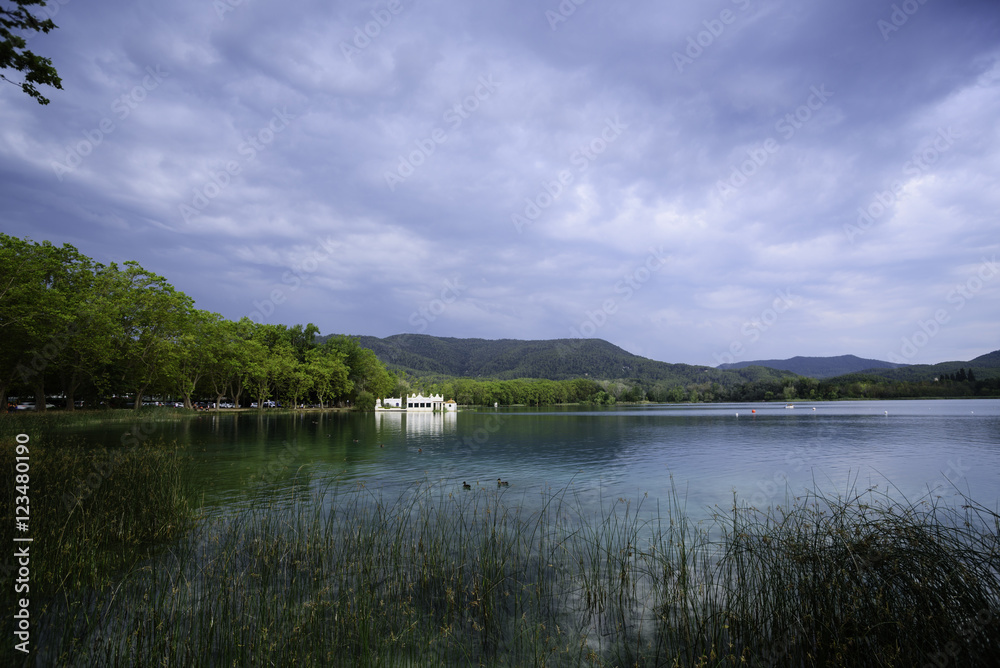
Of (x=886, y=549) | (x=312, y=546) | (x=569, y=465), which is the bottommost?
(x=569, y=465)

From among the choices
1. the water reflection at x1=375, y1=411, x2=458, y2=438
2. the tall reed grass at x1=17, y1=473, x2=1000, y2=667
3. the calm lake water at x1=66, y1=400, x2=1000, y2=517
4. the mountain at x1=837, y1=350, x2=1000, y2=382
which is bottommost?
the water reflection at x1=375, y1=411, x2=458, y2=438

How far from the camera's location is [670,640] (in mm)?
4852

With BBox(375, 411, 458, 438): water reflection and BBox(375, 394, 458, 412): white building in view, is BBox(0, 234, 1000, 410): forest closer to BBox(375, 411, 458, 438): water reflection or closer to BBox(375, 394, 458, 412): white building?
BBox(375, 394, 458, 412): white building

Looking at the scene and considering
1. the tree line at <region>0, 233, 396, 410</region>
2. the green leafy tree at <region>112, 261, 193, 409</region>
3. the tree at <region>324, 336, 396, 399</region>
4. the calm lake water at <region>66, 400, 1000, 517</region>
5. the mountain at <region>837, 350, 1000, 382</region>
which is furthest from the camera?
the mountain at <region>837, 350, 1000, 382</region>

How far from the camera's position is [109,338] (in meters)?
33.2

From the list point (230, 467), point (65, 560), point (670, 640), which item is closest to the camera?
point (670, 640)

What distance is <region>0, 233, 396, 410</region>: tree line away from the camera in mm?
27672

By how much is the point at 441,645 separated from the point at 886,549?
15.8 ft

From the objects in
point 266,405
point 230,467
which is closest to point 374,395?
point 266,405

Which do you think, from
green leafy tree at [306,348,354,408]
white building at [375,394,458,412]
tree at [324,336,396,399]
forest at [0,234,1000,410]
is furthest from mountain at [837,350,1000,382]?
green leafy tree at [306,348,354,408]

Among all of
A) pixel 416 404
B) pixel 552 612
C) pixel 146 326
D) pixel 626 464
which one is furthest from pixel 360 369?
pixel 552 612

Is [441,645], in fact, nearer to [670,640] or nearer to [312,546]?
[670,640]

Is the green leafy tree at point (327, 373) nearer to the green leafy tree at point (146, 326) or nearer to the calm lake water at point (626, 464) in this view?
the green leafy tree at point (146, 326)

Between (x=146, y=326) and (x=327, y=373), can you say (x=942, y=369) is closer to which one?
(x=327, y=373)
